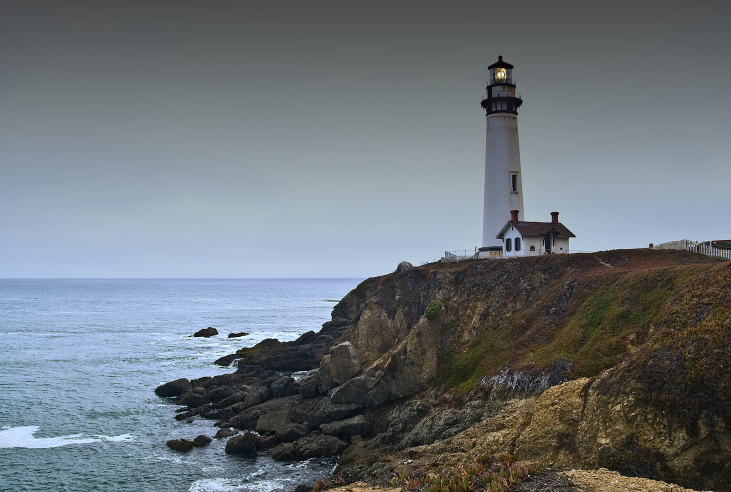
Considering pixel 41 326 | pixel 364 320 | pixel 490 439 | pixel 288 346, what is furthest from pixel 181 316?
pixel 490 439

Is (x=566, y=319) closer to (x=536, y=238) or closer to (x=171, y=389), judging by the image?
(x=536, y=238)

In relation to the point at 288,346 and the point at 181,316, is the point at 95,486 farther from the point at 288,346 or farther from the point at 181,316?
the point at 181,316

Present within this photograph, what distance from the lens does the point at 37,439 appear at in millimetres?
34969

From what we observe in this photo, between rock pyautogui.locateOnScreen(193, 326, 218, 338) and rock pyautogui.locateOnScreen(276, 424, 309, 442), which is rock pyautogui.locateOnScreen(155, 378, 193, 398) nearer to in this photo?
rock pyautogui.locateOnScreen(276, 424, 309, 442)

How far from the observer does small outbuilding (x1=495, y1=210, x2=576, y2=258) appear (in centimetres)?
4766

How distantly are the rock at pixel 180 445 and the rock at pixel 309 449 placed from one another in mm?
5288

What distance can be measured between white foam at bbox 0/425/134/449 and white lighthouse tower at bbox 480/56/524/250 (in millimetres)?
36806

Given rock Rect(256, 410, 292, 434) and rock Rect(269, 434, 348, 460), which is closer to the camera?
rock Rect(269, 434, 348, 460)

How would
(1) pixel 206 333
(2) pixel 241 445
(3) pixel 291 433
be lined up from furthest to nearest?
(1) pixel 206 333 < (3) pixel 291 433 < (2) pixel 241 445

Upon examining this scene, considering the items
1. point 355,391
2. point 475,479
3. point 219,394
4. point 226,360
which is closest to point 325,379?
point 355,391

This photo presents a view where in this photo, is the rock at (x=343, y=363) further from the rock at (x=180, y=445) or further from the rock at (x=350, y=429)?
the rock at (x=180, y=445)

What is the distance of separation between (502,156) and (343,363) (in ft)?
89.5

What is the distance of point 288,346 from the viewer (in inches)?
2518

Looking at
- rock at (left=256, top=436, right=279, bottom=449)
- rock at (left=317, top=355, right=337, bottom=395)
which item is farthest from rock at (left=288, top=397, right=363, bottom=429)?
rock at (left=256, top=436, right=279, bottom=449)
